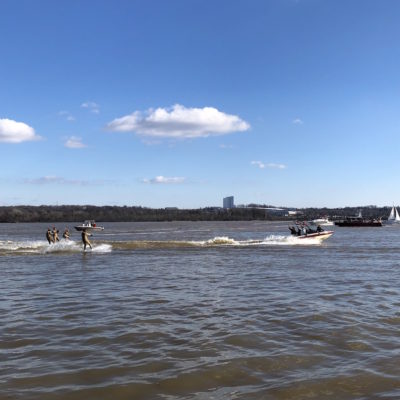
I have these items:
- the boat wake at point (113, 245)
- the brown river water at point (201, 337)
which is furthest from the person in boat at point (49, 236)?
the brown river water at point (201, 337)

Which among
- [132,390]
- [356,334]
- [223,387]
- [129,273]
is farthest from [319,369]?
[129,273]

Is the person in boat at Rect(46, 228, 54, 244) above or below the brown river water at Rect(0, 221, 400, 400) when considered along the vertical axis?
above

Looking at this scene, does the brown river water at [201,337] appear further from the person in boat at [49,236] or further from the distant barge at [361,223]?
the distant barge at [361,223]

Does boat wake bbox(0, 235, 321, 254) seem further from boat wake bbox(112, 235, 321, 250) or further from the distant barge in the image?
the distant barge

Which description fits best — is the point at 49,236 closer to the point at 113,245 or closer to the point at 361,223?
the point at 113,245

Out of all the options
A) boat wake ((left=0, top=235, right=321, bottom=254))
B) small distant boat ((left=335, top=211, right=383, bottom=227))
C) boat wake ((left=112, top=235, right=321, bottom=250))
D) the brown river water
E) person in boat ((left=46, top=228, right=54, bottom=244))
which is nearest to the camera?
the brown river water

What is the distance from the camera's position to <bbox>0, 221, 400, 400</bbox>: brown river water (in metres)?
6.51

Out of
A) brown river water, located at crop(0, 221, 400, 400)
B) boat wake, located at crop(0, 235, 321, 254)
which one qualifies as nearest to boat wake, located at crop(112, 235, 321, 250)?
boat wake, located at crop(0, 235, 321, 254)

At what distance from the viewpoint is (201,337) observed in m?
9.12

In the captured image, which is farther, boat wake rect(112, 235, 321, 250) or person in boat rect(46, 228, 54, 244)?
boat wake rect(112, 235, 321, 250)

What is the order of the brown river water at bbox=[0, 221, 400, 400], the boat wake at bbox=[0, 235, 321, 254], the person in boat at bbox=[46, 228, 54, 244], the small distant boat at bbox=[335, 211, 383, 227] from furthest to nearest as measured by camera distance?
the small distant boat at bbox=[335, 211, 383, 227]
the person in boat at bbox=[46, 228, 54, 244]
the boat wake at bbox=[0, 235, 321, 254]
the brown river water at bbox=[0, 221, 400, 400]

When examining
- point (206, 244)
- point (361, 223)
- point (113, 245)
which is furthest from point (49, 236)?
point (361, 223)

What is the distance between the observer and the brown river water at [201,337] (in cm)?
651

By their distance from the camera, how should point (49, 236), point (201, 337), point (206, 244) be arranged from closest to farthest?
point (201, 337) < point (49, 236) < point (206, 244)
